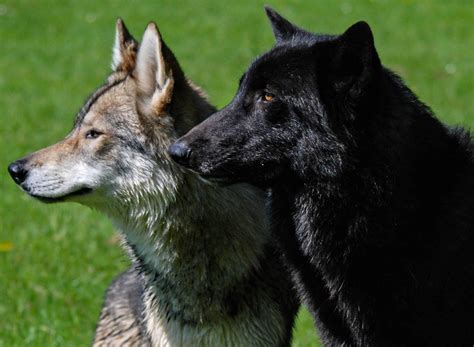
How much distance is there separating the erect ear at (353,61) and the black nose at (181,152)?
0.77 m

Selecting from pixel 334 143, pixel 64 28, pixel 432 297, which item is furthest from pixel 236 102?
pixel 64 28

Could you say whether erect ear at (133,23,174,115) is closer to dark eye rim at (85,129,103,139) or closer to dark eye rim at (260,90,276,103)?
dark eye rim at (85,129,103,139)

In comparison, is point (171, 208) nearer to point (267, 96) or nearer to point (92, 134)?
point (92, 134)

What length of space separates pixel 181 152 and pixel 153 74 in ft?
3.46

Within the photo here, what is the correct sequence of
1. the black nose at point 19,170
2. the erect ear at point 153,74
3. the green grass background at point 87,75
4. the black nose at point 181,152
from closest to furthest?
the black nose at point 181,152 < the erect ear at point 153,74 < the black nose at point 19,170 < the green grass background at point 87,75

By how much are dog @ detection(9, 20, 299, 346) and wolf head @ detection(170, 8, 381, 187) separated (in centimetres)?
75

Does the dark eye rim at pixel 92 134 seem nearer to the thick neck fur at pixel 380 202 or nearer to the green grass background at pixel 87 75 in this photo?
the green grass background at pixel 87 75

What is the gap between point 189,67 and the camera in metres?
15.1

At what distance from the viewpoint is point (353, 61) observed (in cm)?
429

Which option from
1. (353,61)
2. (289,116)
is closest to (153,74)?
(289,116)

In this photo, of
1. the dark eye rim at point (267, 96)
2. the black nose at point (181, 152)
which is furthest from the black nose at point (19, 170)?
the dark eye rim at point (267, 96)

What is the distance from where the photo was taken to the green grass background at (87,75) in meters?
7.02

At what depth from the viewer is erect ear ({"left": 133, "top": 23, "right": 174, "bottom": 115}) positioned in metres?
5.29

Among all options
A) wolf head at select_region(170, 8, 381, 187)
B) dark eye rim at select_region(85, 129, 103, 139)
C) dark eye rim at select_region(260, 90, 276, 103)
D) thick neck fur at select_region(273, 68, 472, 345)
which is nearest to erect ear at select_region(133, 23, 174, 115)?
dark eye rim at select_region(85, 129, 103, 139)
